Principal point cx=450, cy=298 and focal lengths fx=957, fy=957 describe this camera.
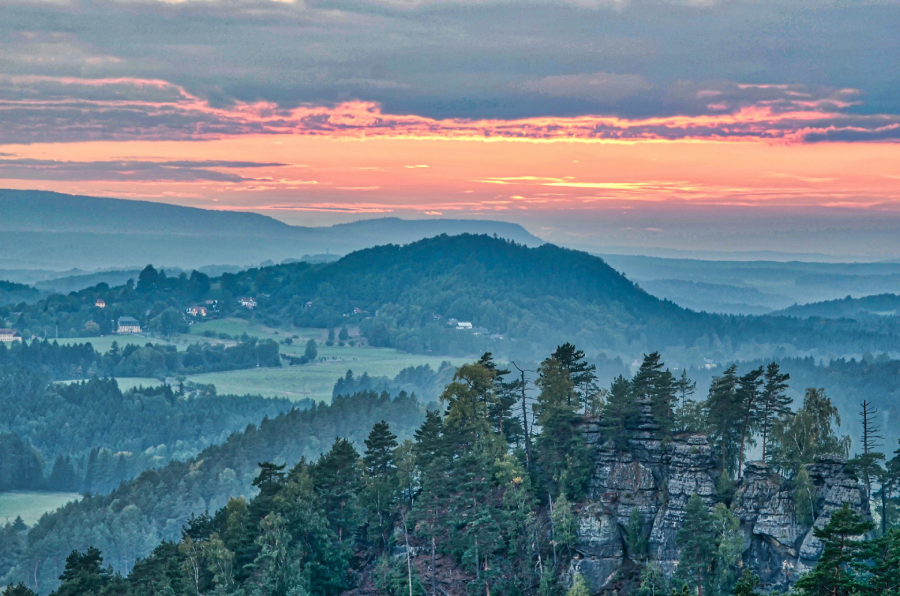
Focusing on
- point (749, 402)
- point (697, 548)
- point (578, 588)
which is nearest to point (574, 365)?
point (749, 402)

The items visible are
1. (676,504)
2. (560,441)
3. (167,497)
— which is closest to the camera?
(676,504)

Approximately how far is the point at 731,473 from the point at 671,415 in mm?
6734

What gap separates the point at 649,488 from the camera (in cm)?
7781

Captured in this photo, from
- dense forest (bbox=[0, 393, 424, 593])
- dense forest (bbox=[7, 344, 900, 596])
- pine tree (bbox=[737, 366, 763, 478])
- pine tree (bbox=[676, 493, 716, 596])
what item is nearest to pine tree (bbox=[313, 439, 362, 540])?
dense forest (bbox=[7, 344, 900, 596])

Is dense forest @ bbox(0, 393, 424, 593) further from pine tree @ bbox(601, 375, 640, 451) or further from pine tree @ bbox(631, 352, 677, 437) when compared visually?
pine tree @ bbox(631, 352, 677, 437)

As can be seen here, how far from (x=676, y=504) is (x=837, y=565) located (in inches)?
976

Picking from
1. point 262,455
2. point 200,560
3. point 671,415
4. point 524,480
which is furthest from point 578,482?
point 262,455

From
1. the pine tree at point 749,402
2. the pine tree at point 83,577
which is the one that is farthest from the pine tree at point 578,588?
the pine tree at point 83,577

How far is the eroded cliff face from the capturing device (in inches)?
2805

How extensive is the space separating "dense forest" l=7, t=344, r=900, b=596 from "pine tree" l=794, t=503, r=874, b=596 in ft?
56.6

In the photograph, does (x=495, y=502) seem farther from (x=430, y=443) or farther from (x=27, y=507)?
(x=27, y=507)

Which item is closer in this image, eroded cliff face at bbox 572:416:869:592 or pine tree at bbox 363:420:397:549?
eroded cliff face at bbox 572:416:869:592

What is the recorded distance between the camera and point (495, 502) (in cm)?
8206

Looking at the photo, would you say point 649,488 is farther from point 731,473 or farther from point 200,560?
point 200,560
